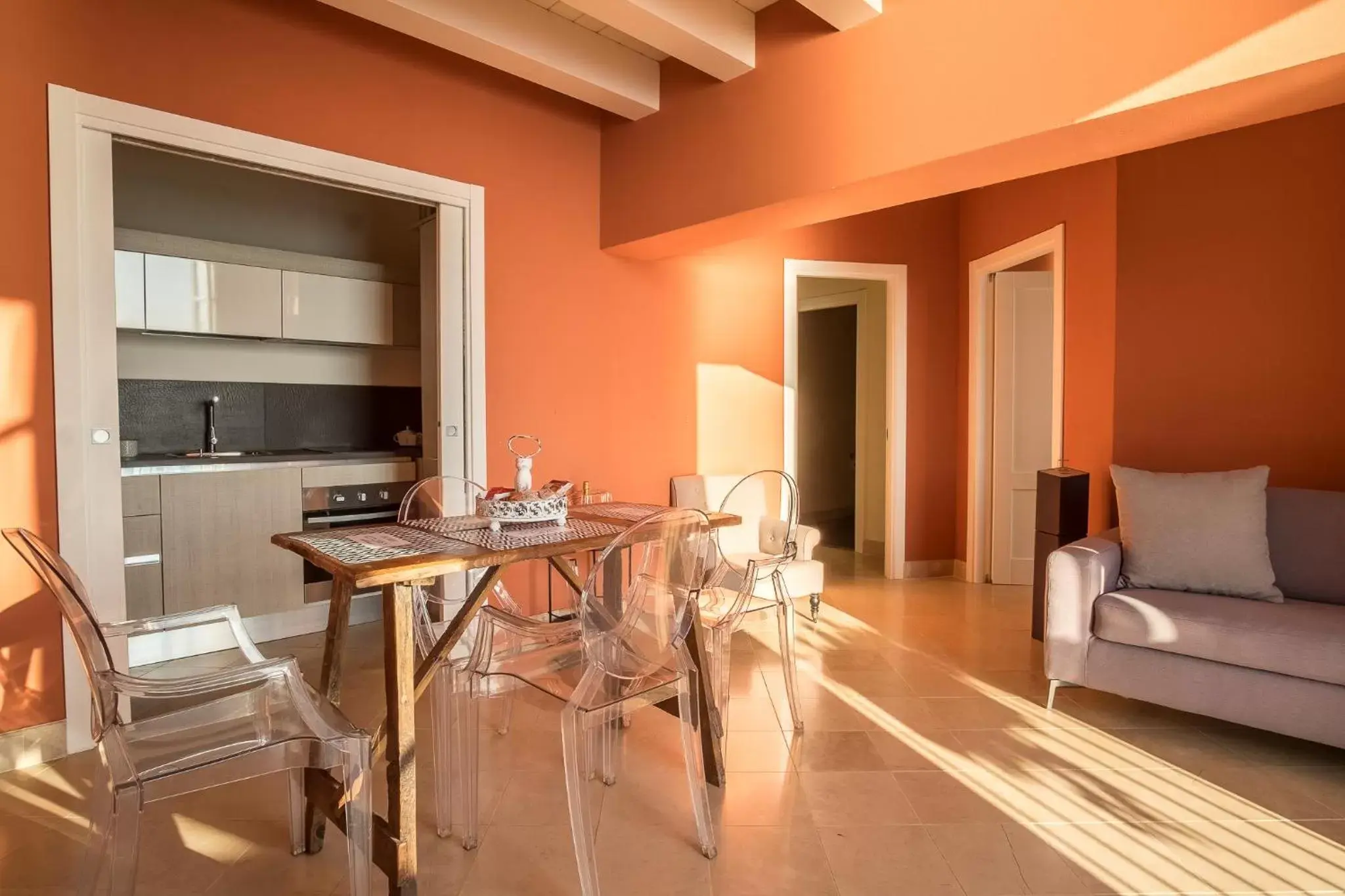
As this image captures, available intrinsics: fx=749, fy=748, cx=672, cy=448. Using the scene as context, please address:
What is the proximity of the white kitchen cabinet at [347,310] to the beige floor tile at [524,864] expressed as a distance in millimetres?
3431

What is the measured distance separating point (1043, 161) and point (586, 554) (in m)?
2.91

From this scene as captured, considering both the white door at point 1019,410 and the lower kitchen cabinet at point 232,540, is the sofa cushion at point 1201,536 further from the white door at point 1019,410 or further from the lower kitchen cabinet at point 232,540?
the lower kitchen cabinet at point 232,540

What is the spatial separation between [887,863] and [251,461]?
341 centimetres

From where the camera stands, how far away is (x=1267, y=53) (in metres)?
2.05

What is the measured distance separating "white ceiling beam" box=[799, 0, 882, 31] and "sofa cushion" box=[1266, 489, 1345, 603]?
98.0 inches

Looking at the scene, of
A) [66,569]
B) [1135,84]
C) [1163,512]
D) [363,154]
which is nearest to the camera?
[66,569]

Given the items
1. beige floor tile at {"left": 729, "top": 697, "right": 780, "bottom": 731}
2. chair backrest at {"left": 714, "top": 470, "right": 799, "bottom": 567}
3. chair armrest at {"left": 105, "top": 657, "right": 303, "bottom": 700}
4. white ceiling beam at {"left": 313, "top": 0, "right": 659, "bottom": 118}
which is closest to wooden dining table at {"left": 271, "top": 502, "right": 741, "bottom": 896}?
chair armrest at {"left": 105, "top": 657, "right": 303, "bottom": 700}

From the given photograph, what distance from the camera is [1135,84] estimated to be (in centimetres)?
225

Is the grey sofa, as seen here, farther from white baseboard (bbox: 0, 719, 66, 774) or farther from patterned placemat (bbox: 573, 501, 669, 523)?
white baseboard (bbox: 0, 719, 66, 774)

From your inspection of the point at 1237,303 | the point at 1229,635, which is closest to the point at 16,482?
the point at 1229,635

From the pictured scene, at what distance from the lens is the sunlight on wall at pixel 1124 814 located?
6.30 ft

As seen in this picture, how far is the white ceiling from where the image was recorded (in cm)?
284

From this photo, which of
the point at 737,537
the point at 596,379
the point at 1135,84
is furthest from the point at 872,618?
the point at 1135,84

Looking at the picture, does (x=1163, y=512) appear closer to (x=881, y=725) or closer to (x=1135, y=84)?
(x=881, y=725)
